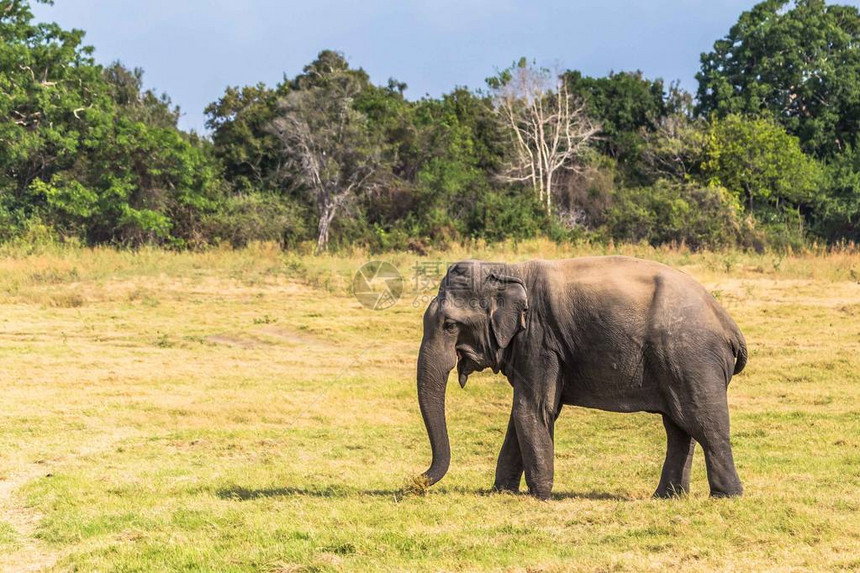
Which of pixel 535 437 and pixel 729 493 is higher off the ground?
pixel 535 437

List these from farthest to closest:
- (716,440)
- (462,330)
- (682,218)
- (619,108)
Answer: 1. (619,108)
2. (682,218)
3. (462,330)
4. (716,440)

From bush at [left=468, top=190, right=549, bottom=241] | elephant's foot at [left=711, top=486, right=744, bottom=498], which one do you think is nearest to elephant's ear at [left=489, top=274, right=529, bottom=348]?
elephant's foot at [left=711, top=486, right=744, bottom=498]

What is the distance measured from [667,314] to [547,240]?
24.2m

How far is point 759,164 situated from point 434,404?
3015 centimetres

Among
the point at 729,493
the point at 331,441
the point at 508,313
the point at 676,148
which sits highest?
the point at 676,148

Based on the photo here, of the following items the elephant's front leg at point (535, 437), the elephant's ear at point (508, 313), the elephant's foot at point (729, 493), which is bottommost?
the elephant's foot at point (729, 493)

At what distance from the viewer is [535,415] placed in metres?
8.83

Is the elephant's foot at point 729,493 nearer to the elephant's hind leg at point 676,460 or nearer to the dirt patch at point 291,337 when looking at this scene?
the elephant's hind leg at point 676,460

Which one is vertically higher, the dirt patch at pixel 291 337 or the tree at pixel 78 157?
the tree at pixel 78 157

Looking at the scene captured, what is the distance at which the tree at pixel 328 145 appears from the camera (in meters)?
36.4

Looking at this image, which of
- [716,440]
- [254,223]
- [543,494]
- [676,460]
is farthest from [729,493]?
[254,223]

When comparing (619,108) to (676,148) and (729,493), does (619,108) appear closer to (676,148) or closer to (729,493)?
(676,148)

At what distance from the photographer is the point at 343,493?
31.2ft

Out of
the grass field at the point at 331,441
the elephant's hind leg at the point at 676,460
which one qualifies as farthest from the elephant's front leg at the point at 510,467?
the elephant's hind leg at the point at 676,460
